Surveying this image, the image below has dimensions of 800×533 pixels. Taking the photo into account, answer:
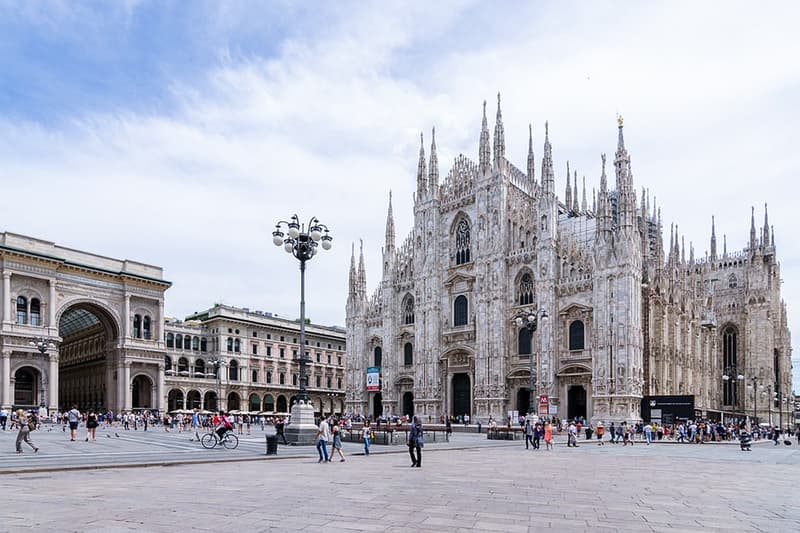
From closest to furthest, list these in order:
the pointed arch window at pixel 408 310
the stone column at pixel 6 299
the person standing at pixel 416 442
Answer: the person standing at pixel 416 442
the stone column at pixel 6 299
the pointed arch window at pixel 408 310

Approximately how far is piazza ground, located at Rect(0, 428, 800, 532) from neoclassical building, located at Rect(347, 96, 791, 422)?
85.2 feet

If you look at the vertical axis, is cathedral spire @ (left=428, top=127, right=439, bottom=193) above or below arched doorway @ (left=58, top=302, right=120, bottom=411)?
above

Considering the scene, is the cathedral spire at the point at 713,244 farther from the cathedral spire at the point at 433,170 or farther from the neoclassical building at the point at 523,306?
the cathedral spire at the point at 433,170

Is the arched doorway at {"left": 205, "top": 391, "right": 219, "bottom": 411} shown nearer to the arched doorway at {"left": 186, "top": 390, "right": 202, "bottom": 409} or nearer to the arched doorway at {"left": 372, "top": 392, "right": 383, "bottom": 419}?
the arched doorway at {"left": 186, "top": 390, "right": 202, "bottom": 409}

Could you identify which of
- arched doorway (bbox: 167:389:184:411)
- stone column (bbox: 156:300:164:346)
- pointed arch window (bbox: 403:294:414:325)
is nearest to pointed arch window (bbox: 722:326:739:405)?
pointed arch window (bbox: 403:294:414:325)

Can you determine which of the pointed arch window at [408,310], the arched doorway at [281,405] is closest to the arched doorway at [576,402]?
the pointed arch window at [408,310]

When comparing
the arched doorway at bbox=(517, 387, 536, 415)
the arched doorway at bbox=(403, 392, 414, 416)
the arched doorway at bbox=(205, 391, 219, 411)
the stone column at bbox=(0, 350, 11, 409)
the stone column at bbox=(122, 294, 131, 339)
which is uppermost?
the stone column at bbox=(122, 294, 131, 339)

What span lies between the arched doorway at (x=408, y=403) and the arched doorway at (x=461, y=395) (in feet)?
16.4

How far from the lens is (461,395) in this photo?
6041cm

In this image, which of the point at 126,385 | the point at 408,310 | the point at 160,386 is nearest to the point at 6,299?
the point at 126,385

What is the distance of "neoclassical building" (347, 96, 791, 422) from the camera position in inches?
1961

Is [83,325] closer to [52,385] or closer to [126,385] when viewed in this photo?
[126,385]

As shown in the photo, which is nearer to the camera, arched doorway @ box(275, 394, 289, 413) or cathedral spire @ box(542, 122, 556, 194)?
cathedral spire @ box(542, 122, 556, 194)

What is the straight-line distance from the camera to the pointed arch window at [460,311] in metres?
60.2
